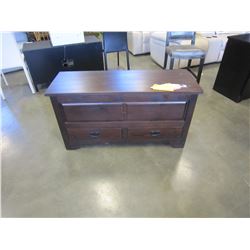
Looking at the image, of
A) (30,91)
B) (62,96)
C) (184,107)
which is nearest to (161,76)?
(184,107)

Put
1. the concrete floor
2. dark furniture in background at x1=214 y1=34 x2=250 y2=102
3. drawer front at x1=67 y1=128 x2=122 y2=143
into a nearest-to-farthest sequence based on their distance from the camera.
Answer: the concrete floor < drawer front at x1=67 y1=128 x2=122 y2=143 < dark furniture in background at x1=214 y1=34 x2=250 y2=102

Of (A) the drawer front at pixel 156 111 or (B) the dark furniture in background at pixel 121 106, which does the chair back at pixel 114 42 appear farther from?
(A) the drawer front at pixel 156 111

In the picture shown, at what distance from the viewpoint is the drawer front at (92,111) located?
1.32 m

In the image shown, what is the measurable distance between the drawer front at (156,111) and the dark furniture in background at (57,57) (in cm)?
162

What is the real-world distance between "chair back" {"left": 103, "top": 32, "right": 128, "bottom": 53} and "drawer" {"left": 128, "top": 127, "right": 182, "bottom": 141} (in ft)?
4.91

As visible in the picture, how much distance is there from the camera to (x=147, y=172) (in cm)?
147

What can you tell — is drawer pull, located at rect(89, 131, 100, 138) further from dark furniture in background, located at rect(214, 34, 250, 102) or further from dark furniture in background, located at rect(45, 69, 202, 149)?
dark furniture in background, located at rect(214, 34, 250, 102)

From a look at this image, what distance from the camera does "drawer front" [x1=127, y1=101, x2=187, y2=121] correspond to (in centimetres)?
133

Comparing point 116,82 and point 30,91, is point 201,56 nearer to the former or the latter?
point 116,82

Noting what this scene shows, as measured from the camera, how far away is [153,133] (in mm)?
1526

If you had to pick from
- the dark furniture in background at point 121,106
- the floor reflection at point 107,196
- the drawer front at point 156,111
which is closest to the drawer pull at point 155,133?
the dark furniture in background at point 121,106

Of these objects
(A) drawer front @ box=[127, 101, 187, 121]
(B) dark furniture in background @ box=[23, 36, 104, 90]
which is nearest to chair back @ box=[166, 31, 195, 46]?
(B) dark furniture in background @ box=[23, 36, 104, 90]

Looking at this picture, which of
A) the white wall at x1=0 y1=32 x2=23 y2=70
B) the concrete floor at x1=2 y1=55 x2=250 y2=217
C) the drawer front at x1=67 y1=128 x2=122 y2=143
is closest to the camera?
the concrete floor at x1=2 y1=55 x2=250 y2=217
